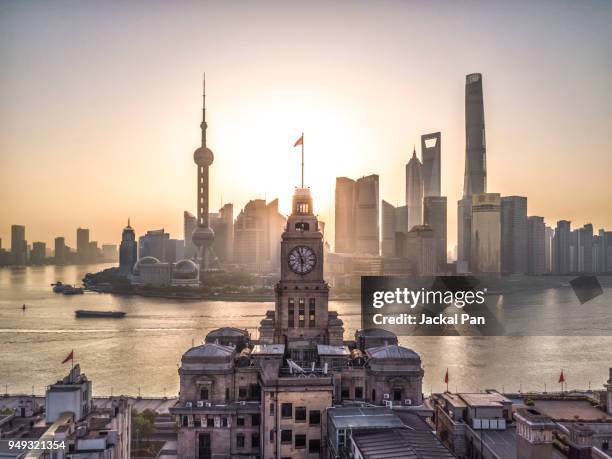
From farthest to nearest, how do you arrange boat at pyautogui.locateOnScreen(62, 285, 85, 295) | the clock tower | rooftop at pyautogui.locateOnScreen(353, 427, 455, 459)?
boat at pyautogui.locateOnScreen(62, 285, 85, 295), the clock tower, rooftop at pyautogui.locateOnScreen(353, 427, 455, 459)

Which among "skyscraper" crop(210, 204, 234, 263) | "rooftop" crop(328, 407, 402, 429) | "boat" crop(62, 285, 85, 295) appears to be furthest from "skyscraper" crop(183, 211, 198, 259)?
"rooftop" crop(328, 407, 402, 429)

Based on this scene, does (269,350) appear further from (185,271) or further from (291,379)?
(185,271)

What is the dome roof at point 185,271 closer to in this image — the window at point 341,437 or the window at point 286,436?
the window at point 286,436

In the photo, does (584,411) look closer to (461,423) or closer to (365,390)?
(461,423)

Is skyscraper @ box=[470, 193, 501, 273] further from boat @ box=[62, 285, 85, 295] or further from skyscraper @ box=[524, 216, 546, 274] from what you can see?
boat @ box=[62, 285, 85, 295]

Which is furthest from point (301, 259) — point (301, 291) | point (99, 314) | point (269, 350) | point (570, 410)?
point (99, 314)

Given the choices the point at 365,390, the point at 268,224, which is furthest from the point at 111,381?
the point at 268,224
